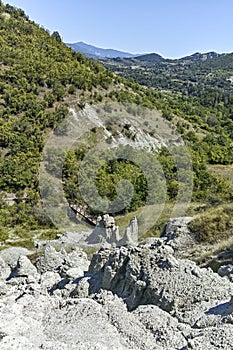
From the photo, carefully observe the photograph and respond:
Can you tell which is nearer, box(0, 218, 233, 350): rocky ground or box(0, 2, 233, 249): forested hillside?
box(0, 218, 233, 350): rocky ground

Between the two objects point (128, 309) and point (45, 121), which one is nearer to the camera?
point (128, 309)

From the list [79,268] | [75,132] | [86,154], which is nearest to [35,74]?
[75,132]

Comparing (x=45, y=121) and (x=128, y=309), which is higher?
Result: (x=128, y=309)

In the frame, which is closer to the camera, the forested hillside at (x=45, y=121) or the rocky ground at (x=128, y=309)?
the rocky ground at (x=128, y=309)
